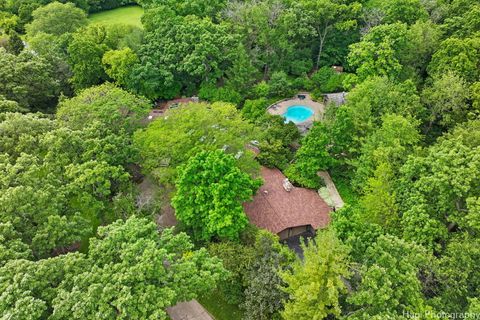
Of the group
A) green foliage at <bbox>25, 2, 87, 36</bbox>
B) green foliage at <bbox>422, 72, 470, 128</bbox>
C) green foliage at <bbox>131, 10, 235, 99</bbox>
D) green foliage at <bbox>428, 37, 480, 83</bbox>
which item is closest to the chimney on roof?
green foliage at <bbox>422, 72, 470, 128</bbox>

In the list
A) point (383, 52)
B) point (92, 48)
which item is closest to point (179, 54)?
point (92, 48)

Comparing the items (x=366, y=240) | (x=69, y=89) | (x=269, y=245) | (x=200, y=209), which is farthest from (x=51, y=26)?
(x=366, y=240)

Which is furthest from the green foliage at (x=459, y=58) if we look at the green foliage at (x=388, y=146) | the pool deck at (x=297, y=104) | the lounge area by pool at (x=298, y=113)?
the lounge area by pool at (x=298, y=113)

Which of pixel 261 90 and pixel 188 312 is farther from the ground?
pixel 261 90

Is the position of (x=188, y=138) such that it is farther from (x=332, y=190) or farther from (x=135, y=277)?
(x=332, y=190)

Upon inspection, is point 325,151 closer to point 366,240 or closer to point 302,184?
point 302,184

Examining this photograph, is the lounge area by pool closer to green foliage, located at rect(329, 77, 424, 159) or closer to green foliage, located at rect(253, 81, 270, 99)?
green foliage, located at rect(253, 81, 270, 99)

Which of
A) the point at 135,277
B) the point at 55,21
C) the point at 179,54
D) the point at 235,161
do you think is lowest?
the point at 235,161
